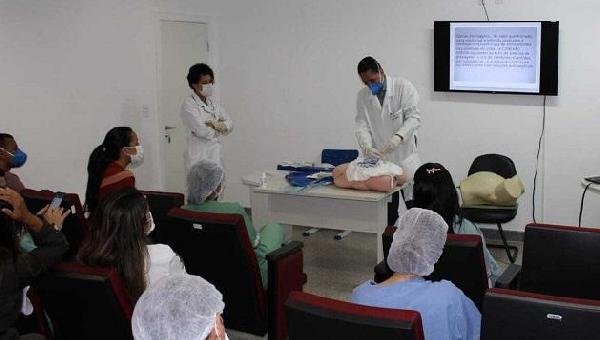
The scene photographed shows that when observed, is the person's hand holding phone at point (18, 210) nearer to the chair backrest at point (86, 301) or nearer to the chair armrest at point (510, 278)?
the chair backrest at point (86, 301)

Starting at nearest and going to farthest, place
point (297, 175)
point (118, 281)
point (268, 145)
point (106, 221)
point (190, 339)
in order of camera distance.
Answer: point (190, 339) → point (118, 281) → point (106, 221) → point (297, 175) → point (268, 145)

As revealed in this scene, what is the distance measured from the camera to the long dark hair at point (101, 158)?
3.85m

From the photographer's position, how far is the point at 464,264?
2.63m

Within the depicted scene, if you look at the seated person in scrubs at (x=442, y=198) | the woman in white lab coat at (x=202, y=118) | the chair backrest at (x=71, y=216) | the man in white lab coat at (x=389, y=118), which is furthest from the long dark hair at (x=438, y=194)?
the woman in white lab coat at (x=202, y=118)

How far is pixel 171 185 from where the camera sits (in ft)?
20.3

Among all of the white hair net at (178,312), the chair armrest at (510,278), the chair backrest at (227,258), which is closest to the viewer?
the white hair net at (178,312)

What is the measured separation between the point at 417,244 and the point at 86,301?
3.75 ft

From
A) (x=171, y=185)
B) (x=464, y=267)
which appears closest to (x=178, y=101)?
(x=171, y=185)

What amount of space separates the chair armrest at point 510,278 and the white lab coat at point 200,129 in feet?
10.0

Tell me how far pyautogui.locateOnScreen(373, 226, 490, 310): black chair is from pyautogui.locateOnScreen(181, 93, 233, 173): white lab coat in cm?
282

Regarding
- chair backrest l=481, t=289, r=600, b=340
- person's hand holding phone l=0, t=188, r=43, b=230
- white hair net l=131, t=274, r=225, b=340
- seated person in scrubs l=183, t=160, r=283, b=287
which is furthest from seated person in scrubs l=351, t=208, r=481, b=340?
person's hand holding phone l=0, t=188, r=43, b=230

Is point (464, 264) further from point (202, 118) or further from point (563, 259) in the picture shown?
point (202, 118)

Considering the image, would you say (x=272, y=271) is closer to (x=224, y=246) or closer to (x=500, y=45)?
(x=224, y=246)

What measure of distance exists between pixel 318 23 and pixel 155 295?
4.79 m
